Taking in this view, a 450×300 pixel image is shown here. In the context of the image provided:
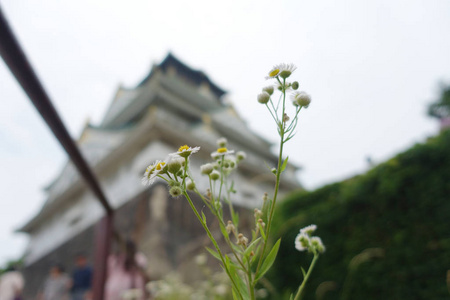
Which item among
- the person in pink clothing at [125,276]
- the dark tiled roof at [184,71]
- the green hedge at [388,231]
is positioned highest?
the dark tiled roof at [184,71]

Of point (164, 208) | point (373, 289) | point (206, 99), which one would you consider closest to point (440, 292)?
point (373, 289)

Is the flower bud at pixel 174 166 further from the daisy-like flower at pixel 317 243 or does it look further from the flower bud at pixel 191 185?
the daisy-like flower at pixel 317 243

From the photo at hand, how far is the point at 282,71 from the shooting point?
565 mm

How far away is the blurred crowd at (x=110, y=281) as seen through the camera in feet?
8.69

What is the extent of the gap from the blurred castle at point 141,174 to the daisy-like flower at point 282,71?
462 cm

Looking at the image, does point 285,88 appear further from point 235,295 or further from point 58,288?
point 58,288

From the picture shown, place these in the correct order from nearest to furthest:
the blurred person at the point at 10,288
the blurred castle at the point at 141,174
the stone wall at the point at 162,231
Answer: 1. the blurred person at the point at 10,288
2. the stone wall at the point at 162,231
3. the blurred castle at the point at 141,174

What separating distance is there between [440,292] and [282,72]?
197 cm

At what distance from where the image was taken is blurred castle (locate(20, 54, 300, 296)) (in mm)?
5863

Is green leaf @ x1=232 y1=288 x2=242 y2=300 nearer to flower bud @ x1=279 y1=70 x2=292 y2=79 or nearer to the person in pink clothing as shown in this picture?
flower bud @ x1=279 y1=70 x2=292 y2=79

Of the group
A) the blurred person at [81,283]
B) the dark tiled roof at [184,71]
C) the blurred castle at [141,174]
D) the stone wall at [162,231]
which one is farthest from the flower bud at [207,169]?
the dark tiled roof at [184,71]

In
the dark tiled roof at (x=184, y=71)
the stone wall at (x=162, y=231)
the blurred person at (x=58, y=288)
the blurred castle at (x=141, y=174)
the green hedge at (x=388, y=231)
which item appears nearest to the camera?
the green hedge at (x=388, y=231)

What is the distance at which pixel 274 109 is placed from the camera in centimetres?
58

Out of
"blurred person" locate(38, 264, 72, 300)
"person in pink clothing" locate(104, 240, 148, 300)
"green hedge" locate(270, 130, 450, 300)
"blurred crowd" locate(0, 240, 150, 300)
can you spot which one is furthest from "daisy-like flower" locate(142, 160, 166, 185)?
"blurred person" locate(38, 264, 72, 300)
